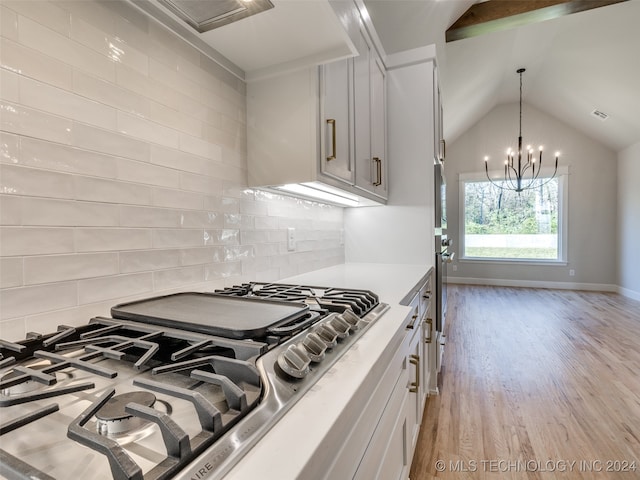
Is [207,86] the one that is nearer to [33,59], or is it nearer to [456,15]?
[33,59]

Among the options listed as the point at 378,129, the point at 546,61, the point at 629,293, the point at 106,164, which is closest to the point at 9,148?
the point at 106,164

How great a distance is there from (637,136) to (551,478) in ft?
17.3

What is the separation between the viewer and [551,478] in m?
1.46

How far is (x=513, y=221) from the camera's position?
5984 mm

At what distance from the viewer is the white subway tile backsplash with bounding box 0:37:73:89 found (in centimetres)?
66

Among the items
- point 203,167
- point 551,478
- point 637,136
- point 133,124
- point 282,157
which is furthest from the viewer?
point 637,136

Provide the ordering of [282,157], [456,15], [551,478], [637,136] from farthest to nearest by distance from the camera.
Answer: [637,136]
[456,15]
[551,478]
[282,157]

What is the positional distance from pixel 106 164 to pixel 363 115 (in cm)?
126

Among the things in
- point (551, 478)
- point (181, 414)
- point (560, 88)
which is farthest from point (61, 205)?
point (560, 88)

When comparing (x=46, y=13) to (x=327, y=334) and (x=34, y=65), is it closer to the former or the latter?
(x=34, y=65)

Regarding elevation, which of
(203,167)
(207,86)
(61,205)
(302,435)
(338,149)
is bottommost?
(302,435)

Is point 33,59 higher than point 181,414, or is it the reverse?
point 33,59

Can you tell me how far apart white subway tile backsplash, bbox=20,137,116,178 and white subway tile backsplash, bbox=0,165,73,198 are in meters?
0.02

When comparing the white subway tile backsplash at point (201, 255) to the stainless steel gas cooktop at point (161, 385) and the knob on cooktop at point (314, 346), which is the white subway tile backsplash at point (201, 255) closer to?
the stainless steel gas cooktop at point (161, 385)
